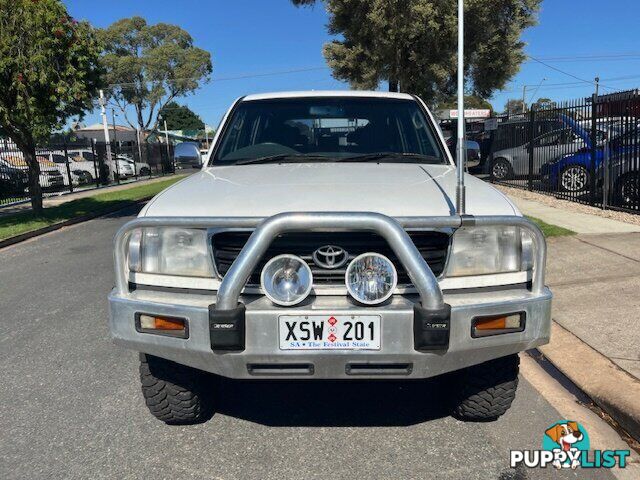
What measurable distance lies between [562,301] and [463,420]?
7.96ft

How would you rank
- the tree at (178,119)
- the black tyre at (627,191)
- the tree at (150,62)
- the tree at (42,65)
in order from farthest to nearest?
1. the tree at (178,119)
2. the tree at (150,62)
3. the tree at (42,65)
4. the black tyre at (627,191)

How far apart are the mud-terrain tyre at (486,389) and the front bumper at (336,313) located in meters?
0.37

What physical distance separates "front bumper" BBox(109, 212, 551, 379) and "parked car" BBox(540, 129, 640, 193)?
26.2 ft

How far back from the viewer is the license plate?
8.11 feet

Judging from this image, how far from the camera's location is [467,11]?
55.7 ft

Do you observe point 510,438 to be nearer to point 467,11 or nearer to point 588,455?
point 588,455

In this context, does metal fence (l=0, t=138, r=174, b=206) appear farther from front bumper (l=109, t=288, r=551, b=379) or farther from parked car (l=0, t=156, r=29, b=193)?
front bumper (l=109, t=288, r=551, b=379)

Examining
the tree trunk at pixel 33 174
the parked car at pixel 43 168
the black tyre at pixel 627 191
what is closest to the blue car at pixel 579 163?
the black tyre at pixel 627 191

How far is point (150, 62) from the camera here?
5103cm

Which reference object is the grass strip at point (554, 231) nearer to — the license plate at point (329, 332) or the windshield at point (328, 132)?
the windshield at point (328, 132)

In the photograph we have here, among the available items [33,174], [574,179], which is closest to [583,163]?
[574,179]

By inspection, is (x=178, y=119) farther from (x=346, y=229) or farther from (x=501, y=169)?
(x=346, y=229)

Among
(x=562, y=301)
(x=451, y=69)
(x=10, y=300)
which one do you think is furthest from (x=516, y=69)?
(x=10, y=300)

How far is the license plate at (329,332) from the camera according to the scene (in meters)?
2.47
